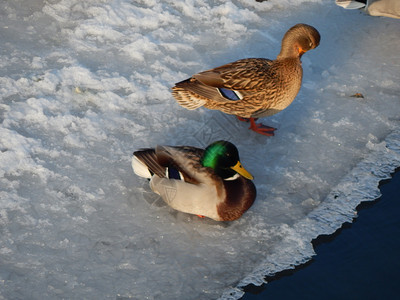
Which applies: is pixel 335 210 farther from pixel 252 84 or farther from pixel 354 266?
pixel 252 84

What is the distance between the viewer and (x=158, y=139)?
15.8 ft

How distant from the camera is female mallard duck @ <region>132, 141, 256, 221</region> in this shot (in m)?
4.00

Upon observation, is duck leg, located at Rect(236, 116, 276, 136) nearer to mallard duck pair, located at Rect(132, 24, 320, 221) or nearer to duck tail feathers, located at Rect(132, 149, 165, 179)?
mallard duck pair, located at Rect(132, 24, 320, 221)

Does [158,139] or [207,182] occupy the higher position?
[207,182]

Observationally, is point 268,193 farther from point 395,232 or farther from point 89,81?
point 89,81

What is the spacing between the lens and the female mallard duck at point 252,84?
15.3ft

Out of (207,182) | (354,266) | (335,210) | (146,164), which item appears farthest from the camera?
(335,210)

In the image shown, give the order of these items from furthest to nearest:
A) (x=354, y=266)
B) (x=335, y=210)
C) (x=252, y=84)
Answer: (x=252, y=84), (x=335, y=210), (x=354, y=266)

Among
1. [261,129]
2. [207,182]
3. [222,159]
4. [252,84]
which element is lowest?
[261,129]

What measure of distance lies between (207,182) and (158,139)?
93 cm

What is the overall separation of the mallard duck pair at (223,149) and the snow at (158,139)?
0.20m

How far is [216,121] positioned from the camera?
509 cm

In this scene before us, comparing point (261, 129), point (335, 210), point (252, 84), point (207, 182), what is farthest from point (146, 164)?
point (335, 210)

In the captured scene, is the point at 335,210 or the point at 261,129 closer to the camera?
the point at 335,210
